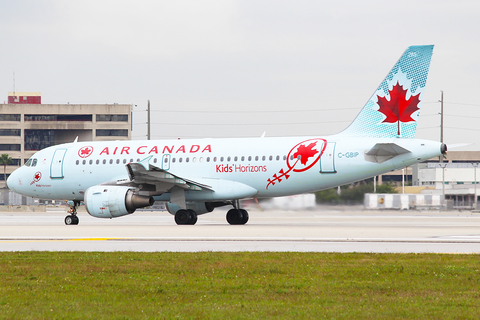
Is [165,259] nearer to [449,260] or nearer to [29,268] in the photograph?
[29,268]

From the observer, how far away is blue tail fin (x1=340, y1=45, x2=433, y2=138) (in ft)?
92.2

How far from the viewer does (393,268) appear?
12.2m

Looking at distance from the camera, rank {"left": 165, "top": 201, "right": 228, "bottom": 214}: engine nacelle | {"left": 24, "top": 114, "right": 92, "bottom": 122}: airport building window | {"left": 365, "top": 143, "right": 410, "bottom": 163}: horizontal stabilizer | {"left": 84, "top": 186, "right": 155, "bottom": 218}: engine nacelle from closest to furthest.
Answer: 1. {"left": 365, "top": 143, "right": 410, "bottom": 163}: horizontal stabilizer
2. {"left": 84, "top": 186, "right": 155, "bottom": 218}: engine nacelle
3. {"left": 165, "top": 201, "right": 228, "bottom": 214}: engine nacelle
4. {"left": 24, "top": 114, "right": 92, "bottom": 122}: airport building window

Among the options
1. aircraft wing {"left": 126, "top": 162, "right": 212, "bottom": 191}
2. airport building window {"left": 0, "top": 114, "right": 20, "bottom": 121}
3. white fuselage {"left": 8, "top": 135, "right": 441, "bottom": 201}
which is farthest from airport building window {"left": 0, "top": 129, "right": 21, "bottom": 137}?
aircraft wing {"left": 126, "top": 162, "right": 212, "bottom": 191}

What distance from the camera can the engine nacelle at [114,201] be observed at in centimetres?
2831

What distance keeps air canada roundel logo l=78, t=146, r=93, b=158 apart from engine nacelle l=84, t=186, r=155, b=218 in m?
4.70

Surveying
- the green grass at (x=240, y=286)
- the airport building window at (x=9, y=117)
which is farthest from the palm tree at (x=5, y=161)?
the green grass at (x=240, y=286)

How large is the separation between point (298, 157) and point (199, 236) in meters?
8.98

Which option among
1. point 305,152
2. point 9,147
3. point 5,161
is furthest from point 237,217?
point 9,147

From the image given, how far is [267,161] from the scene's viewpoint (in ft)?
95.8

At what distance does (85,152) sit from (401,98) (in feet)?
53.8

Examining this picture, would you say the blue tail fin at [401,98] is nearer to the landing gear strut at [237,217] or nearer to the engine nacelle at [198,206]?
the landing gear strut at [237,217]

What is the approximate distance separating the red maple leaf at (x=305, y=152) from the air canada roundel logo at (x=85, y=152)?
37.1 ft

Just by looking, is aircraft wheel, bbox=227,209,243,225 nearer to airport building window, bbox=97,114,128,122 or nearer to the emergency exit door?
the emergency exit door
